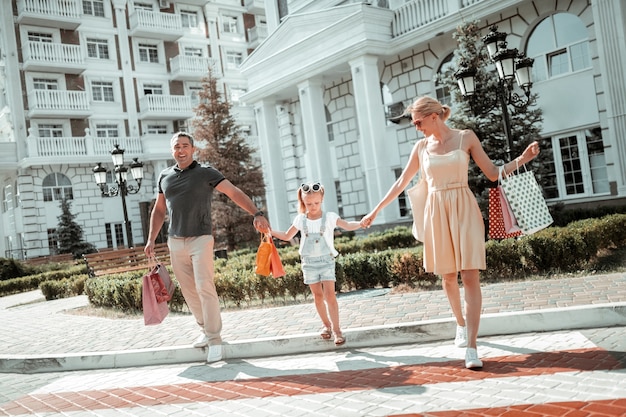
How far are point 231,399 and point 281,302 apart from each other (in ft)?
15.8

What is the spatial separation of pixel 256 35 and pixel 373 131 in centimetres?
2591

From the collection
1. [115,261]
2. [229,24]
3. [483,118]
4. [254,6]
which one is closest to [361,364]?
[483,118]

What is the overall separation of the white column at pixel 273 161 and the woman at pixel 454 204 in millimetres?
20527

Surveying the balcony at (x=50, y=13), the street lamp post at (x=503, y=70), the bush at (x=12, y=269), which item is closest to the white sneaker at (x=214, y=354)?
the street lamp post at (x=503, y=70)

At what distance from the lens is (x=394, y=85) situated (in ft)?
73.5

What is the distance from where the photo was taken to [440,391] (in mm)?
4078

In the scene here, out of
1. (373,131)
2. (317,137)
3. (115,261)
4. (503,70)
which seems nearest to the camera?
(503,70)

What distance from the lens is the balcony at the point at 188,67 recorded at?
124ft

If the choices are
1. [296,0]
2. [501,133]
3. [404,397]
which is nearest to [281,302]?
[404,397]

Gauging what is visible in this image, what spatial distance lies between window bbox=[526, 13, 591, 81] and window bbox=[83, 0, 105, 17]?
28.2 meters

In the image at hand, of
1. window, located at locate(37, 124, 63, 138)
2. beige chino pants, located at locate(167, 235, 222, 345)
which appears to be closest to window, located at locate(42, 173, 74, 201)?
window, located at locate(37, 124, 63, 138)

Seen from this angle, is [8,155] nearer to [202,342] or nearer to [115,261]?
[115,261]

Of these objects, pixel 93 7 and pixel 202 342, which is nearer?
pixel 202 342

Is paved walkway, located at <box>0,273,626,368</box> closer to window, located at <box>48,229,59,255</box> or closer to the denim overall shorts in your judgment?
the denim overall shorts
